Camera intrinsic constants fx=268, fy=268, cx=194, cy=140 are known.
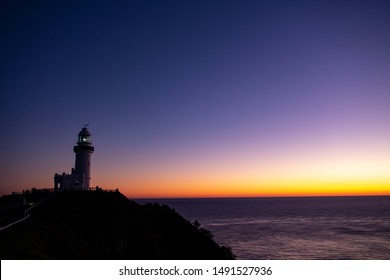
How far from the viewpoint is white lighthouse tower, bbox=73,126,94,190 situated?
140 ft

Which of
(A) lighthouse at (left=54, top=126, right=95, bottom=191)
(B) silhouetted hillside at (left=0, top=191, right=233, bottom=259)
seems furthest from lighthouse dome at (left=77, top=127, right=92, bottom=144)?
(B) silhouetted hillside at (left=0, top=191, right=233, bottom=259)

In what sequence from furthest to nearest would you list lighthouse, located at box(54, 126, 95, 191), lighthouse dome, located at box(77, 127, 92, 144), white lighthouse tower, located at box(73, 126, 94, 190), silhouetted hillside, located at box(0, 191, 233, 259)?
1. lighthouse dome, located at box(77, 127, 92, 144)
2. white lighthouse tower, located at box(73, 126, 94, 190)
3. lighthouse, located at box(54, 126, 95, 191)
4. silhouetted hillside, located at box(0, 191, 233, 259)

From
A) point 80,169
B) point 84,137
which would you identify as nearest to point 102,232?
point 80,169

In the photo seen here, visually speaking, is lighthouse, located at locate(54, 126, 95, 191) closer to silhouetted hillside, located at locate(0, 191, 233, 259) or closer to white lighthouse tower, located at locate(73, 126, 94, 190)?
white lighthouse tower, located at locate(73, 126, 94, 190)

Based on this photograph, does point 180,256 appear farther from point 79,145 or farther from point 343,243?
point 343,243

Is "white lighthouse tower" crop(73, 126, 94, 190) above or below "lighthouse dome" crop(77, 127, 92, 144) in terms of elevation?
below

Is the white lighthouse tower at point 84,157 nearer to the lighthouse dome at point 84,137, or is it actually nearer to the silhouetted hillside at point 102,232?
the lighthouse dome at point 84,137

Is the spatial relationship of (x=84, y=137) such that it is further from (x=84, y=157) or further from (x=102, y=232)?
(x=102, y=232)

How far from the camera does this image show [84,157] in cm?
4328

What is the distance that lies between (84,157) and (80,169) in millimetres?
1992

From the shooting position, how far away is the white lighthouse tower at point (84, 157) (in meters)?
42.7

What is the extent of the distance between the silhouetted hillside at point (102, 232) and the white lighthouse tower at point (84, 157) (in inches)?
332

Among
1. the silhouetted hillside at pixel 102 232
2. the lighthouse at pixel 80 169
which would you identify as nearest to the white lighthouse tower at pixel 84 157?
the lighthouse at pixel 80 169
